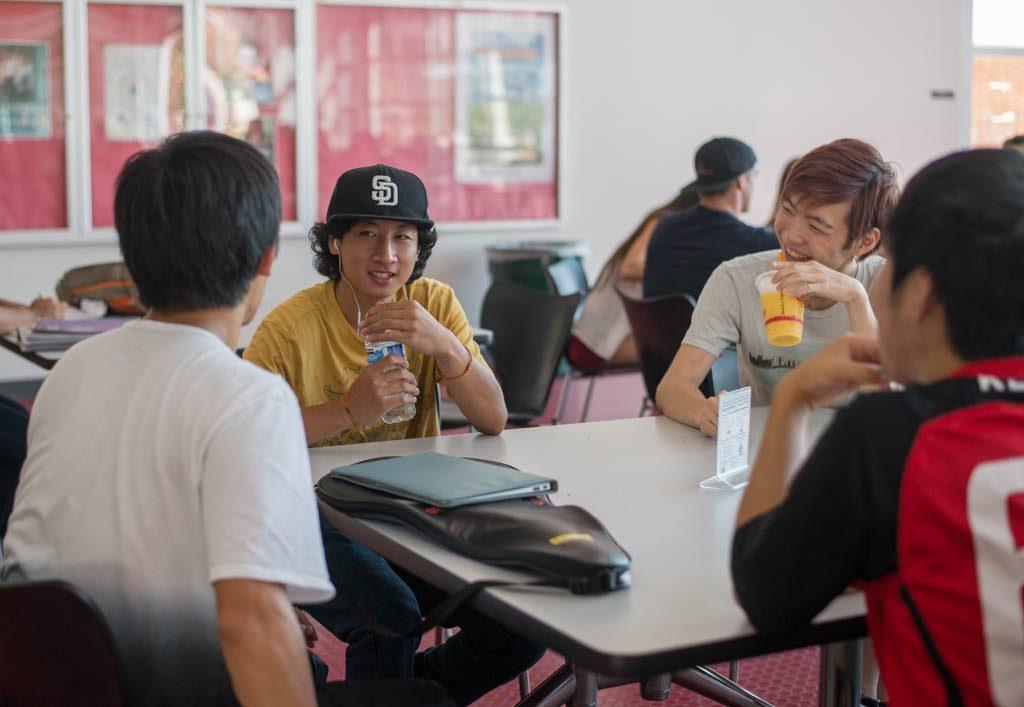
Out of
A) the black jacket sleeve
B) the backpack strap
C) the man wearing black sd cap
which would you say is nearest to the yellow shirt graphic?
the black jacket sleeve

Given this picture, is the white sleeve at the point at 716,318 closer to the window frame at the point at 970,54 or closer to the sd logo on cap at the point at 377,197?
the sd logo on cap at the point at 377,197

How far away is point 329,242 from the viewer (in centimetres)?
234

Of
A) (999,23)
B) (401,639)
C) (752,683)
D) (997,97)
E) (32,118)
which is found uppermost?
(999,23)

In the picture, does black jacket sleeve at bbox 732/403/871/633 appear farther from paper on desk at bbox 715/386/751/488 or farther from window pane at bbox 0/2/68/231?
window pane at bbox 0/2/68/231

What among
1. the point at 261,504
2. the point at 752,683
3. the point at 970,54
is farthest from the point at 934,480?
the point at 970,54

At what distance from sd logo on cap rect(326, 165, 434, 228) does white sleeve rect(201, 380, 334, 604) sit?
3.59 feet

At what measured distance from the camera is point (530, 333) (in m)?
3.40

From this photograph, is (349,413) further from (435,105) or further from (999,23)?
(999,23)

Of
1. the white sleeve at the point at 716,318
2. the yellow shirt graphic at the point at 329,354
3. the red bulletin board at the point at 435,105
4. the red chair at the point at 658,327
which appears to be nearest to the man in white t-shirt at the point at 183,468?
the yellow shirt graphic at the point at 329,354

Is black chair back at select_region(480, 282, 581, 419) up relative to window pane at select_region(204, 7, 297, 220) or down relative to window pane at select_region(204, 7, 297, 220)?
down

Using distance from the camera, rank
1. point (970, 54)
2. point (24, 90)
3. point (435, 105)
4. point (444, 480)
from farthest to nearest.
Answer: point (970, 54)
point (435, 105)
point (24, 90)
point (444, 480)

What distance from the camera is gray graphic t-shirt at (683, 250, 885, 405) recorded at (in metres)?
2.44

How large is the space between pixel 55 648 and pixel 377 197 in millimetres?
1287

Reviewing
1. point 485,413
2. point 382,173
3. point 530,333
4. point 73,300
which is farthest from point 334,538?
point 73,300
